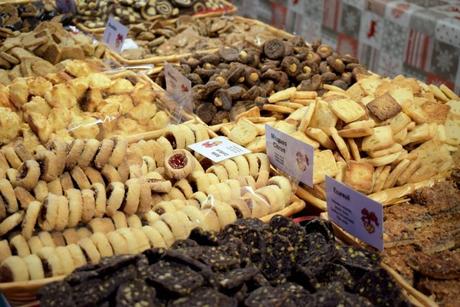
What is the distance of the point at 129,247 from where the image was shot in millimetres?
1995

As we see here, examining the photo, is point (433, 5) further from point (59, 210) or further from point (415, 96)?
point (59, 210)

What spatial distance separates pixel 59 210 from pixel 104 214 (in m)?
0.19

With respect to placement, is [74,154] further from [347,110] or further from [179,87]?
[347,110]

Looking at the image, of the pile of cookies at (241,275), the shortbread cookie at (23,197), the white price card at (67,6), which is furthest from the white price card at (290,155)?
the white price card at (67,6)

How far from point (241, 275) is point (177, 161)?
871 mm

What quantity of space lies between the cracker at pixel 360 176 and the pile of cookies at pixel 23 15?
2736 mm

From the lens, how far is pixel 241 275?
173 cm

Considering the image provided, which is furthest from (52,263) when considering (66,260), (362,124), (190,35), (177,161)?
(190,35)

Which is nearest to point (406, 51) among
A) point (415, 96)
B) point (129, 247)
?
point (415, 96)

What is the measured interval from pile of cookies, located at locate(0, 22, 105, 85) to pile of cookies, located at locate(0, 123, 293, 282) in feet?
3.85

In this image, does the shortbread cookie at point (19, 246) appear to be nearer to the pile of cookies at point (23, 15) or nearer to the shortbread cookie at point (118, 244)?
the shortbread cookie at point (118, 244)

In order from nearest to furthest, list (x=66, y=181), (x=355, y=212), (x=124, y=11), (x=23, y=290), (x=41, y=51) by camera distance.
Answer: (x=23, y=290), (x=355, y=212), (x=66, y=181), (x=41, y=51), (x=124, y=11)

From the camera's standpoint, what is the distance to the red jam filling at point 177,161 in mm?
2471

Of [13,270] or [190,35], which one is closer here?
[13,270]
